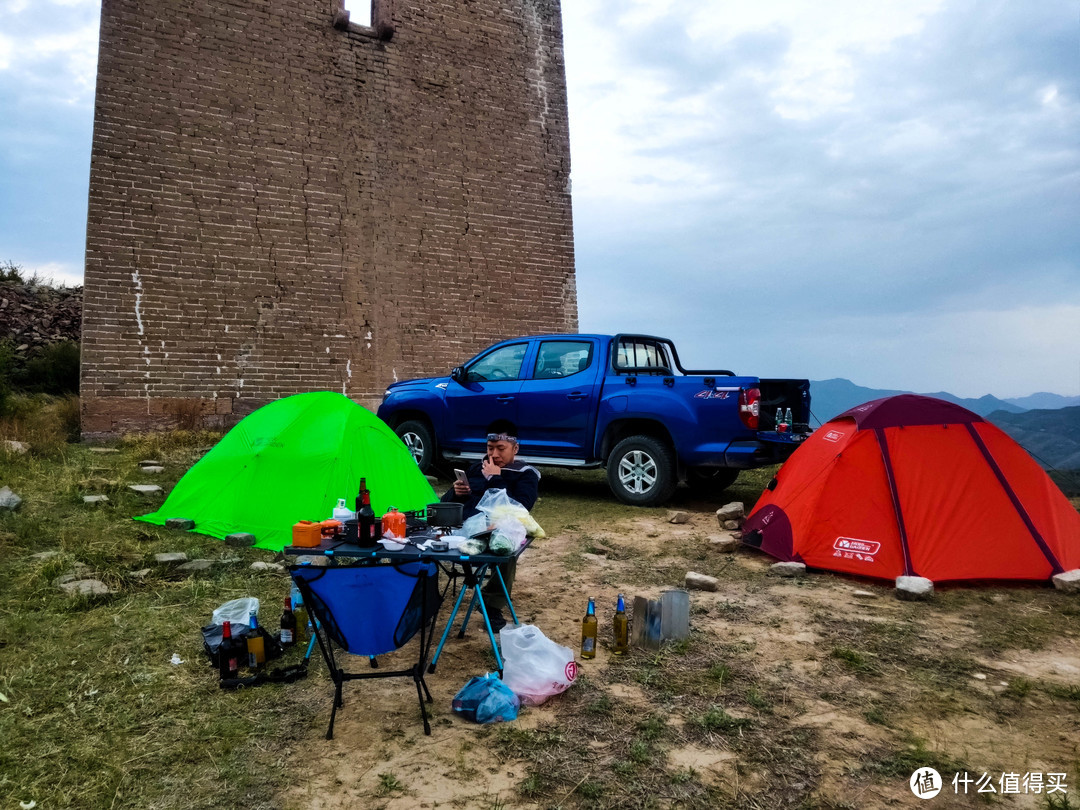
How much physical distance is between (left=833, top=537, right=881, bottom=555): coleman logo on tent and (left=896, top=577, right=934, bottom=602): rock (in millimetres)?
386

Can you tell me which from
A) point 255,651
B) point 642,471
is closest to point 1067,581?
point 642,471

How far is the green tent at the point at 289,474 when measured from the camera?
634 centimetres

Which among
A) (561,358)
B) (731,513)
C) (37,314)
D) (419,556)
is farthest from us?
(37,314)

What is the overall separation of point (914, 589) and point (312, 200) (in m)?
10.6

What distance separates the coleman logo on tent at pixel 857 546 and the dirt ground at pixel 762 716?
0.41 m

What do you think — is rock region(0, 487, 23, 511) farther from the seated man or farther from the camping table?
the seated man

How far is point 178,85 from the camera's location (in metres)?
10.7

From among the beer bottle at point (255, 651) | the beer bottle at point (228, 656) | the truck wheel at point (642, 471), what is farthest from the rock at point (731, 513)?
the beer bottle at point (228, 656)

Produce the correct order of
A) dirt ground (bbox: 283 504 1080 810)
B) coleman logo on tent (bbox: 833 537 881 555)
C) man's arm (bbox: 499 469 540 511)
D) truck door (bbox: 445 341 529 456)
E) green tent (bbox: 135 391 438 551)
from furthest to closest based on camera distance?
1. truck door (bbox: 445 341 529 456)
2. green tent (bbox: 135 391 438 551)
3. coleman logo on tent (bbox: 833 537 881 555)
4. man's arm (bbox: 499 469 540 511)
5. dirt ground (bbox: 283 504 1080 810)

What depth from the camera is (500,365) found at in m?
9.02

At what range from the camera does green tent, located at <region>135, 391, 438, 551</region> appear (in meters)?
6.34

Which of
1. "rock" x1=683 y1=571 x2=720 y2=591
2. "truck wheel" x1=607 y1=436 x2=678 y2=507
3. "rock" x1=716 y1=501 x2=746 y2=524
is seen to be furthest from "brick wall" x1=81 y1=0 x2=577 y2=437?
"rock" x1=683 y1=571 x2=720 y2=591

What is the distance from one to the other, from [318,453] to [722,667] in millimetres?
4200

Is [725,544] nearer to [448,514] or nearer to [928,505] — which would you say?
[928,505]
